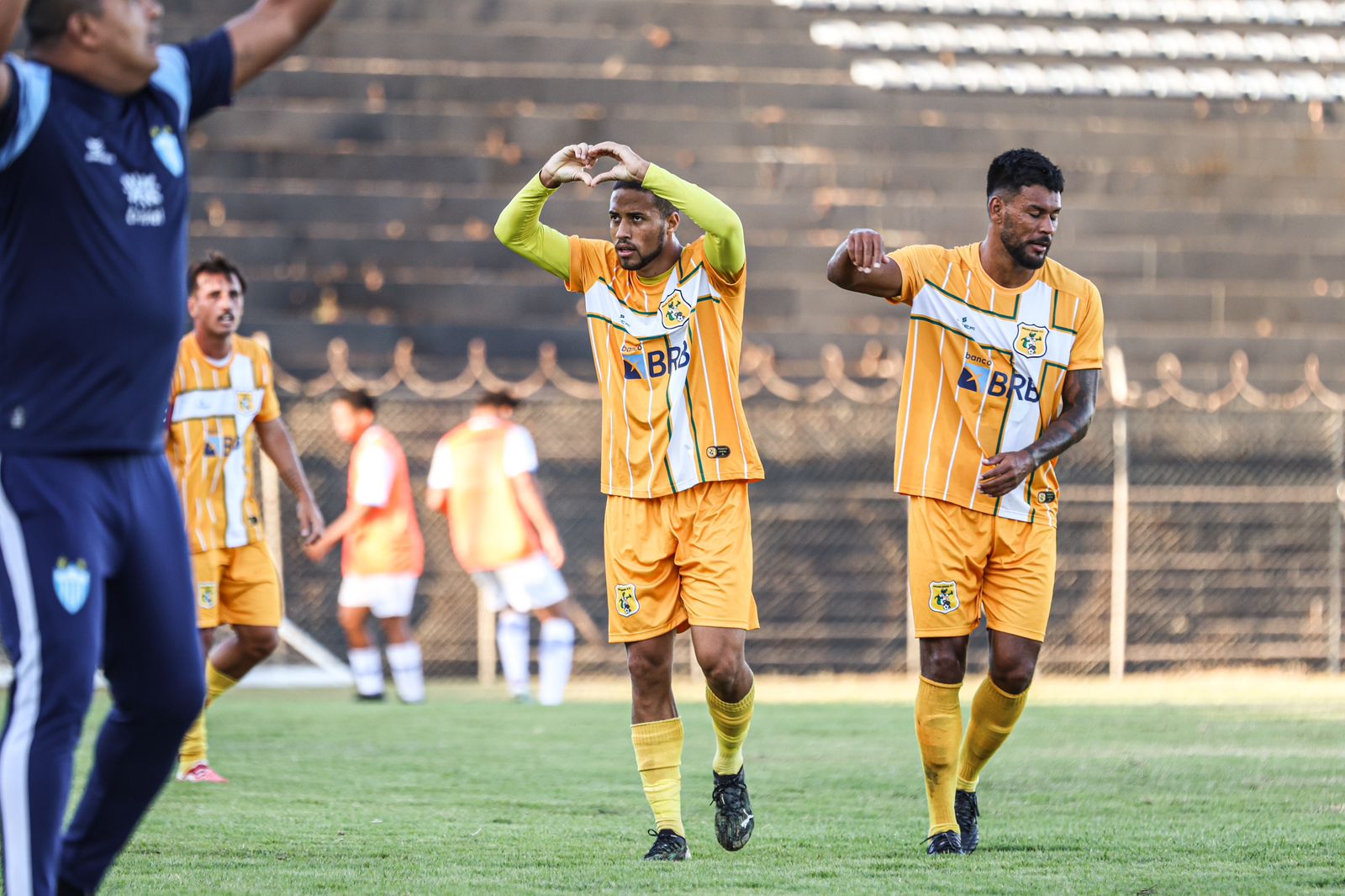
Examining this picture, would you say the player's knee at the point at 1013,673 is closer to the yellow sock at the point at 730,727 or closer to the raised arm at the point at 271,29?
the yellow sock at the point at 730,727

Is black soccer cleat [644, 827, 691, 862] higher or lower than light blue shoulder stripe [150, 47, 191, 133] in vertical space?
lower

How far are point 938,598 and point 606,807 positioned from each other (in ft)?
6.12

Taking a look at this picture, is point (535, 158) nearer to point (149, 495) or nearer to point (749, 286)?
point (749, 286)

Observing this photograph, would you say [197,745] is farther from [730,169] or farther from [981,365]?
[730,169]

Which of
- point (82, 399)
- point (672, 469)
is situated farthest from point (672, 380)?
point (82, 399)

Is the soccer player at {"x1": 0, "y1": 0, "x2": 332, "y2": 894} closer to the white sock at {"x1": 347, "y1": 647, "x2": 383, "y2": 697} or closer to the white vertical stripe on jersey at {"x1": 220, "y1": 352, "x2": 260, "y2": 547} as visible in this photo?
the white vertical stripe on jersey at {"x1": 220, "y1": 352, "x2": 260, "y2": 547}

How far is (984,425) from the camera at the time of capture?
5.76m

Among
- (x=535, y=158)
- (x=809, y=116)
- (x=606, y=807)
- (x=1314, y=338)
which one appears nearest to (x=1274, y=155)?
(x=1314, y=338)

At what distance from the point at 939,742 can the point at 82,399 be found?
10.3 feet

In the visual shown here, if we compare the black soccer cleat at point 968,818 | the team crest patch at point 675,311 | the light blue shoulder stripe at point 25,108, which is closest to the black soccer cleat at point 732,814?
the black soccer cleat at point 968,818

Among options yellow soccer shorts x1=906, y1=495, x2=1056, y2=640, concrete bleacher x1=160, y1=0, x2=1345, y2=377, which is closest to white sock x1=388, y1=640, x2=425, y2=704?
concrete bleacher x1=160, y1=0, x2=1345, y2=377

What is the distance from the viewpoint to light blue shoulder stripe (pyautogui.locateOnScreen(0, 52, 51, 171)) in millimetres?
3398

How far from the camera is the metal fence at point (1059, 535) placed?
49.0 feet

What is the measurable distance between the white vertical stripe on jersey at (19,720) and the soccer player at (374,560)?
9.44 meters
